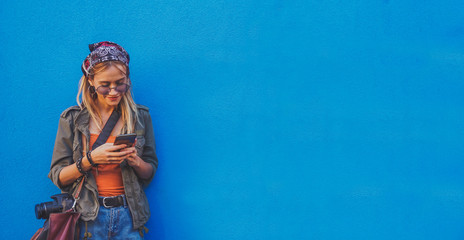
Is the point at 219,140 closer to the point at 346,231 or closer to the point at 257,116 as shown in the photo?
the point at 257,116

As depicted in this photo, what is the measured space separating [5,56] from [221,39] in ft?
4.67

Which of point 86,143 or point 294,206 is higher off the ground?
point 294,206

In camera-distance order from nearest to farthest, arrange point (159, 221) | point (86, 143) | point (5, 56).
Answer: point (86, 143) < point (5, 56) < point (159, 221)

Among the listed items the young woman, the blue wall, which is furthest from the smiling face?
the blue wall

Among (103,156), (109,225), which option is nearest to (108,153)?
(103,156)

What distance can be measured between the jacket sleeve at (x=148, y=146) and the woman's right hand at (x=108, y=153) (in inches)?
13.8

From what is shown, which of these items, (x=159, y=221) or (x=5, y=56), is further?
(x=159, y=221)

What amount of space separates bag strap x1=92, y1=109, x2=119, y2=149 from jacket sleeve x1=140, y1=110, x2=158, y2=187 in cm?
21

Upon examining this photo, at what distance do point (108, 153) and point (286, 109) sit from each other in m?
1.27

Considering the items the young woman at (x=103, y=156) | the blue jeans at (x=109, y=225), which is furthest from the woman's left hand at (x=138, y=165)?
the blue jeans at (x=109, y=225)

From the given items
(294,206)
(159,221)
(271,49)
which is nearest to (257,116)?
(271,49)

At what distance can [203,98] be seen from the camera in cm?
253

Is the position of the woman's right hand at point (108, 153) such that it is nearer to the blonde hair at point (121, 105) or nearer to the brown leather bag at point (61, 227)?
the blonde hair at point (121, 105)

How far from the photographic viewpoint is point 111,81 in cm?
198
